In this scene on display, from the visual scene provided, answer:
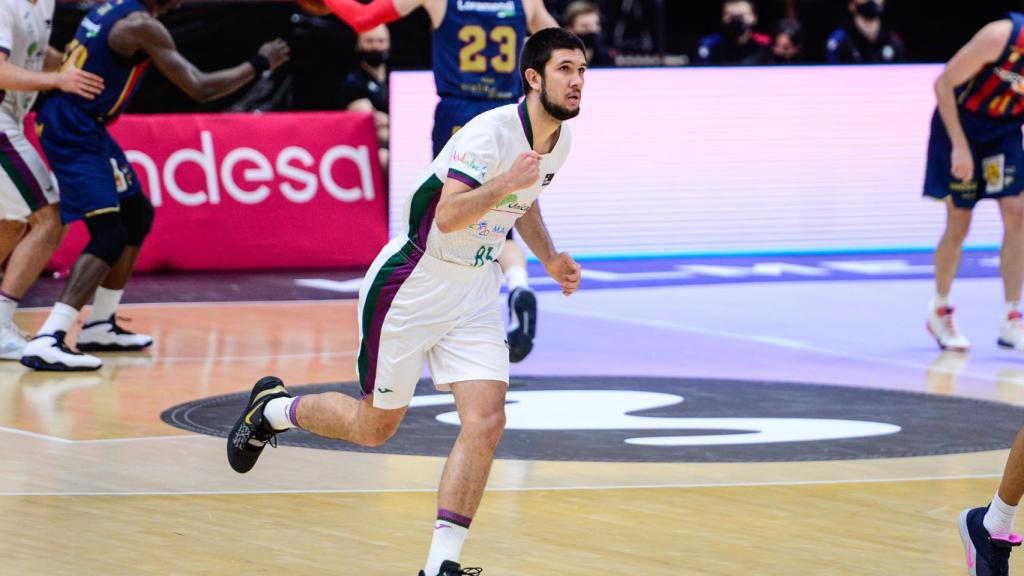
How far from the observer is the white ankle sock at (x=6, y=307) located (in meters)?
9.12

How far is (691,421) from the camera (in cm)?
773

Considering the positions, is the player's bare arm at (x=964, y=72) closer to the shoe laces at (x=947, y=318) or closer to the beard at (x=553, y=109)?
the shoe laces at (x=947, y=318)

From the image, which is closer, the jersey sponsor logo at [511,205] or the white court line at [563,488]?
the jersey sponsor logo at [511,205]

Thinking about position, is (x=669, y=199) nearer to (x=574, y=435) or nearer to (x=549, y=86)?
(x=574, y=435)

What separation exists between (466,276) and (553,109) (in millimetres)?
570

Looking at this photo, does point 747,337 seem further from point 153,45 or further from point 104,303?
point 153,45

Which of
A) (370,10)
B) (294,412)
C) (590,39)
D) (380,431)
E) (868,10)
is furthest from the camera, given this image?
(868,10)

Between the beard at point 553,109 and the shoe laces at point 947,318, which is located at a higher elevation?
the beard at point 553,109

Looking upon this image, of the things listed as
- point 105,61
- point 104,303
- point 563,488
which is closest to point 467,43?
point 105,61

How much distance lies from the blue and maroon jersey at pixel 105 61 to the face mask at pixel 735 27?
29.3 ft

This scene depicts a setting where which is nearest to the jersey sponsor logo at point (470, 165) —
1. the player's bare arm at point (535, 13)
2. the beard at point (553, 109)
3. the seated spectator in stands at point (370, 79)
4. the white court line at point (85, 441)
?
the beard at point (553, 109)

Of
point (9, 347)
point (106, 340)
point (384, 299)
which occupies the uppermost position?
point (384, 299)

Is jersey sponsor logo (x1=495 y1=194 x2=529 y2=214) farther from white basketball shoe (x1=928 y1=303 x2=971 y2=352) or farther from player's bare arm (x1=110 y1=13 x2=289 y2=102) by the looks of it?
white basketball shoe (x1=928 y1=303 x2=971 y2=352)

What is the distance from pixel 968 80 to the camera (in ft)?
32.6
